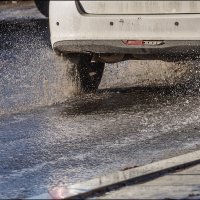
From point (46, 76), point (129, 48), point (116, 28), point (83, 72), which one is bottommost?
point (46, 76)

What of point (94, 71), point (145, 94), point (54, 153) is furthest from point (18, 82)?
point (54, 153)

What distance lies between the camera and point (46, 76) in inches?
334

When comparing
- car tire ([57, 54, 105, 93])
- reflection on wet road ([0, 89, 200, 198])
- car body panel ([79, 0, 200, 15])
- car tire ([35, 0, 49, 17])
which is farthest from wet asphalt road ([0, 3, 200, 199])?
car tire ([35, 0, 49, 17])

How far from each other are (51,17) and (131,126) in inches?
53.7

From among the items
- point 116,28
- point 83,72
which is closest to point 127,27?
point 116,28

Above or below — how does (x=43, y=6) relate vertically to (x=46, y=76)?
below

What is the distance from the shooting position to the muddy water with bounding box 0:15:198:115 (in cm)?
768

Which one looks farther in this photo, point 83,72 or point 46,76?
point 46,76

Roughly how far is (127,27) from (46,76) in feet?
7.35

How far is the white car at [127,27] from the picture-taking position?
20.7 ft

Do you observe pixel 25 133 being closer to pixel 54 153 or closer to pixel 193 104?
pixel 54 153

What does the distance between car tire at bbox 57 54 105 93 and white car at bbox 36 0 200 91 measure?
2.11 ft

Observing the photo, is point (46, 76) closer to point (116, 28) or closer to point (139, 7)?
point (116, 28)

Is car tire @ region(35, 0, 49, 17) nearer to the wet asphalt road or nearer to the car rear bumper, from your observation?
the wet asphalt road
